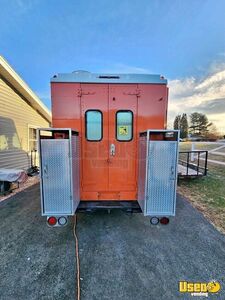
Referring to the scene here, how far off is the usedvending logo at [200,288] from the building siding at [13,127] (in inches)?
307

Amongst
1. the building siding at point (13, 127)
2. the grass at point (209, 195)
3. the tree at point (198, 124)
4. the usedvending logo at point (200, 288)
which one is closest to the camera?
the usedvending logo at point (200, 288)

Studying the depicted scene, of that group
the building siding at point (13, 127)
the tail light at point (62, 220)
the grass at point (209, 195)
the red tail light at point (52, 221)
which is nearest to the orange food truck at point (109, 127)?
the tail light at point (62, 220)

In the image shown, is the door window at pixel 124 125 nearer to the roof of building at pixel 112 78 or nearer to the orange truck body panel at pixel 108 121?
the orange truck body panel at pixel 108 121

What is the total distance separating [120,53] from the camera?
7.88 meters

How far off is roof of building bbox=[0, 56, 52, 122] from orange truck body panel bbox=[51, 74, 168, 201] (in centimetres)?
553

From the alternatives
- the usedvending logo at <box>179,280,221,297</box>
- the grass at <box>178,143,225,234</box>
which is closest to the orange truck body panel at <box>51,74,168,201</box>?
the usedvending logo at <box>179,280,221,297</box>

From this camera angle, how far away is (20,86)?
819 cm

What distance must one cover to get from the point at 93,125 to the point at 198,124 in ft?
242

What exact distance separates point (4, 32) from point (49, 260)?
10.3 meters

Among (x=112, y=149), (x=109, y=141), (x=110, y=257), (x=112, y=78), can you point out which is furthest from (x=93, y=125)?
(x=110, y=257)

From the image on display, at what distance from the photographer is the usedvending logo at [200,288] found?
81.6 inches

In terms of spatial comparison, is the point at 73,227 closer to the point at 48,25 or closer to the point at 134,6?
the point at 134,6

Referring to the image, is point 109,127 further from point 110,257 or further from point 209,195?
point 209,195

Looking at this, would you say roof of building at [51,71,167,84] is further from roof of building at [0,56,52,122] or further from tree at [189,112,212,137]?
tree at [189,112,212,137]
